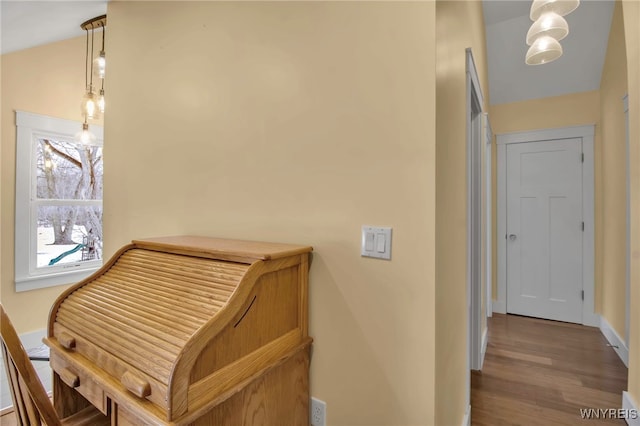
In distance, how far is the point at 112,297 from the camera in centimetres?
119

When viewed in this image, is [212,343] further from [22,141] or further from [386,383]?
[22,141]

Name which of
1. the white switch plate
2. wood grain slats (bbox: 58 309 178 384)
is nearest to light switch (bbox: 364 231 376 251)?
the white switch plate

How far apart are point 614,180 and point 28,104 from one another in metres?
5.66

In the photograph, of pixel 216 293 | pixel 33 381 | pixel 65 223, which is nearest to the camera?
pixel 33 381

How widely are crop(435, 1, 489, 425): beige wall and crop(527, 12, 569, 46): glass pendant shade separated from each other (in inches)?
13.3

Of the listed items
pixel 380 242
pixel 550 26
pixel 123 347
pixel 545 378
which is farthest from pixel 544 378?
pixel 123 347

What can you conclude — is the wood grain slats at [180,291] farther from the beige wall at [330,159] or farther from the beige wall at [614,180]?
the beige wall at [614,180]

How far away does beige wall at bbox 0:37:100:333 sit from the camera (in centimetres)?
294

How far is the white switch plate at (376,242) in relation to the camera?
1150 millimetres

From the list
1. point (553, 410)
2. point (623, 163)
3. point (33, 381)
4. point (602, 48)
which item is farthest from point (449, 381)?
point (602, 48)

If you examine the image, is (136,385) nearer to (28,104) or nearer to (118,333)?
(118,333)

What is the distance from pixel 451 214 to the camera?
1.34 metres

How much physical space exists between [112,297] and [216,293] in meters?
0.48

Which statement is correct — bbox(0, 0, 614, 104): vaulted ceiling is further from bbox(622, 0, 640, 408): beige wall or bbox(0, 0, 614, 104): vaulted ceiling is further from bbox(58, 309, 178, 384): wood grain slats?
bbox(58, 309, 178, 384): wood grain slats
